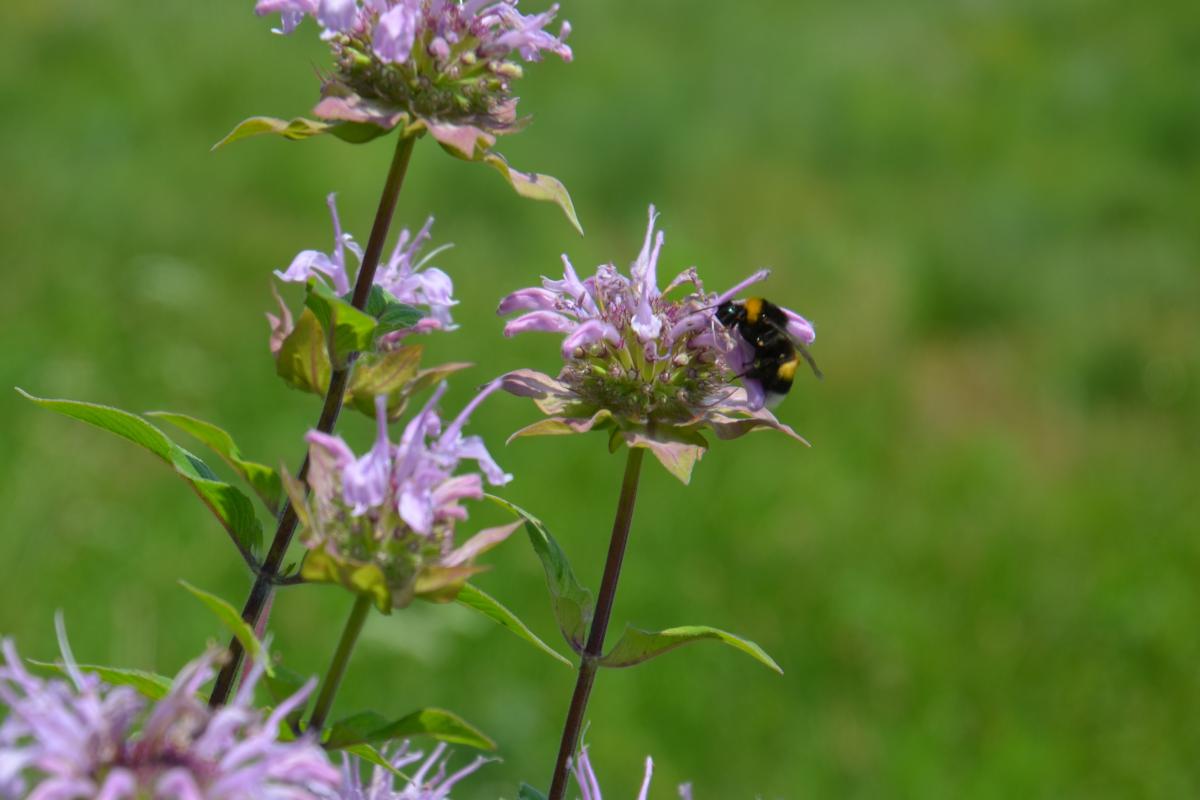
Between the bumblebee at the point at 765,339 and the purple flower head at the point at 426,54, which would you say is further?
the bumblebee at the point at 765,339

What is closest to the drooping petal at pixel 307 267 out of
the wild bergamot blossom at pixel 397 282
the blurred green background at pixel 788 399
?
the wild bergamot blossom at pixel 397 282

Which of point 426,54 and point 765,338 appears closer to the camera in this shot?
point 426,54

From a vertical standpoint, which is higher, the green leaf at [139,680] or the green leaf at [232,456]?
the green leaf at [232,456]

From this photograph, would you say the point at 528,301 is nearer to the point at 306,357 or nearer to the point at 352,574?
the point at 306,357

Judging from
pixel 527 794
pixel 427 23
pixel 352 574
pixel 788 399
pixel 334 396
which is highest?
pixel 788 399

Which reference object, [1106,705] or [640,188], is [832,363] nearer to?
[640,188]

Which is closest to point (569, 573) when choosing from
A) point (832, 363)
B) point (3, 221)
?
point (832, 363)

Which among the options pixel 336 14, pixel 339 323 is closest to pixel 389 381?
pixel 339 323

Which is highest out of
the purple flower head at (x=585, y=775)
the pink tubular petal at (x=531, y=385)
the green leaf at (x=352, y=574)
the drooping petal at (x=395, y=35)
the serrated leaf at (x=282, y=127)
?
the drooping petal at (x=395, y=35)

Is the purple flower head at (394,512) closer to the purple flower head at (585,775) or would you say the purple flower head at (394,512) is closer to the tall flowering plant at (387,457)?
the tall flowering plant at (387,457)
